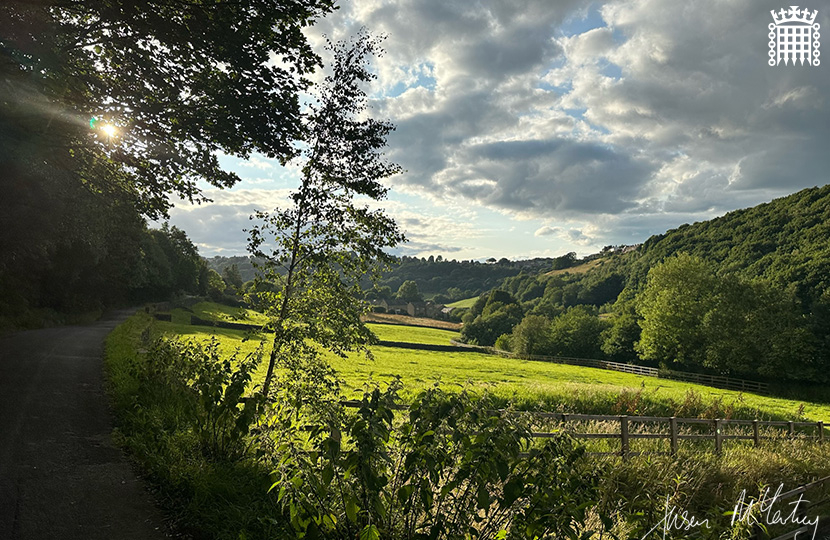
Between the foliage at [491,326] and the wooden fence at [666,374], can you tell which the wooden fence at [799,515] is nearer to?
the wooden fence at [666,374]

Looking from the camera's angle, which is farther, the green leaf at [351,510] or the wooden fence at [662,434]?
the wooden fence at [662,434]

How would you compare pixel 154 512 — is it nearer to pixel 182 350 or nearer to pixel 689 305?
pixel 182 350

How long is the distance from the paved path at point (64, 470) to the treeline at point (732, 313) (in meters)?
51.8

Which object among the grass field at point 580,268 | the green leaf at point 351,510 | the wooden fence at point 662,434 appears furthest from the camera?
the grass field at point 580,268

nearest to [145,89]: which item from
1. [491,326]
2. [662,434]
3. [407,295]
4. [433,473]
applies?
[433,473]

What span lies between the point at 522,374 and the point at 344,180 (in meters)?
35.3

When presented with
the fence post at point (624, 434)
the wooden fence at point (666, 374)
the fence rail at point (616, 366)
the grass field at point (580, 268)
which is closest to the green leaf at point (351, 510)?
the fence post at point (624, 434)

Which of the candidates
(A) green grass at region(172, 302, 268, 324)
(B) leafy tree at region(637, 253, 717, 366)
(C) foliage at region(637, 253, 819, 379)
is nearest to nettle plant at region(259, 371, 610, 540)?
(A) green grass at region(172, 302, 268, 324)

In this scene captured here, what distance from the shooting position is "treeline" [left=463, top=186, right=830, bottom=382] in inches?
1666

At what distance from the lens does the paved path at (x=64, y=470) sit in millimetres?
4695

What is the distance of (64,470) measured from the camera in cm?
600

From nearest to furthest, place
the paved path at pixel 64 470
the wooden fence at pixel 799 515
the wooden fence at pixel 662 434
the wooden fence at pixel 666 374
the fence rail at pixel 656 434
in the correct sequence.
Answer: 1. the paved path at pixel 64 470
2. the wooden fence at pixel 799 515
3. the fence rail at pixel 656 434
4. the wooden fence at pixel 662 434
5. the wooden fence at pixel 666 374

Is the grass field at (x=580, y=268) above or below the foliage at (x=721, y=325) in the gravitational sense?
above

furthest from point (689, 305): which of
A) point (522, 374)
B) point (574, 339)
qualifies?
point (522, 374)
